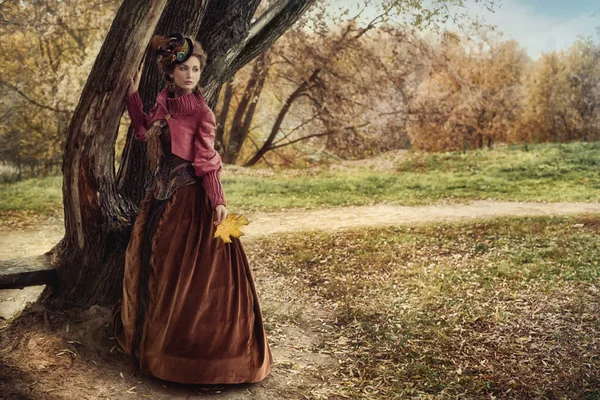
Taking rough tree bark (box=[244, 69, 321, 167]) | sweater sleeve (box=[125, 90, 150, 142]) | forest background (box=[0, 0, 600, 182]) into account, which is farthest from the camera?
rough tree bark (box=[244, 69, 321, 167])

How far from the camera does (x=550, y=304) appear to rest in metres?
4.75

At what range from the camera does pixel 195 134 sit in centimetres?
325

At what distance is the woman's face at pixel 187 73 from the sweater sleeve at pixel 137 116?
1.00 feet

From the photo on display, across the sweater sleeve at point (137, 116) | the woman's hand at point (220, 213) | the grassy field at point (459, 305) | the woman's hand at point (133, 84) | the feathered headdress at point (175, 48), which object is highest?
the feathered headdress at point (175, 48)

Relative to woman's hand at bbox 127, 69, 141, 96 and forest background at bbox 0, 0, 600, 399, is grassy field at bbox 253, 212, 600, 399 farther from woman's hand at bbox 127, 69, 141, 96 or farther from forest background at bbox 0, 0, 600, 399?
woman's hand at bbox 127, 69, 141, 96

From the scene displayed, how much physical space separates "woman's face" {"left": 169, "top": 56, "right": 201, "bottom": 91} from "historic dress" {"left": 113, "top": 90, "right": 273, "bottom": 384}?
108 mm

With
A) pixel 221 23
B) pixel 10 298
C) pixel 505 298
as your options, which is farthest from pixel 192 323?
pixel 505 298

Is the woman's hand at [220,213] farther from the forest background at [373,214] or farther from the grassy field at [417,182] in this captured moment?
the grassy field at [417,182]

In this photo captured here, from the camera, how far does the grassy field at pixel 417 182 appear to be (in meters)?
10.1

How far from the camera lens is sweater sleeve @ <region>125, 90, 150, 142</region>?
3336mm

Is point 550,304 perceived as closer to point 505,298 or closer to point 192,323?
point 505,298

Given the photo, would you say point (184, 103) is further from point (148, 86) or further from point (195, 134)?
point (148, 86)

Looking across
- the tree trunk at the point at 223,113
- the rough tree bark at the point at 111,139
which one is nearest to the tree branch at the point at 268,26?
the rough tree bark at the point at 111,139

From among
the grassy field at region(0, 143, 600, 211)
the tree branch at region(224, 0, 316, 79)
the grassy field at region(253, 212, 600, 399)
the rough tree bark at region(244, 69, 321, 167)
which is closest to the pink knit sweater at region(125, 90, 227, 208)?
the tree branch at region(224, 0, 316, 79)
